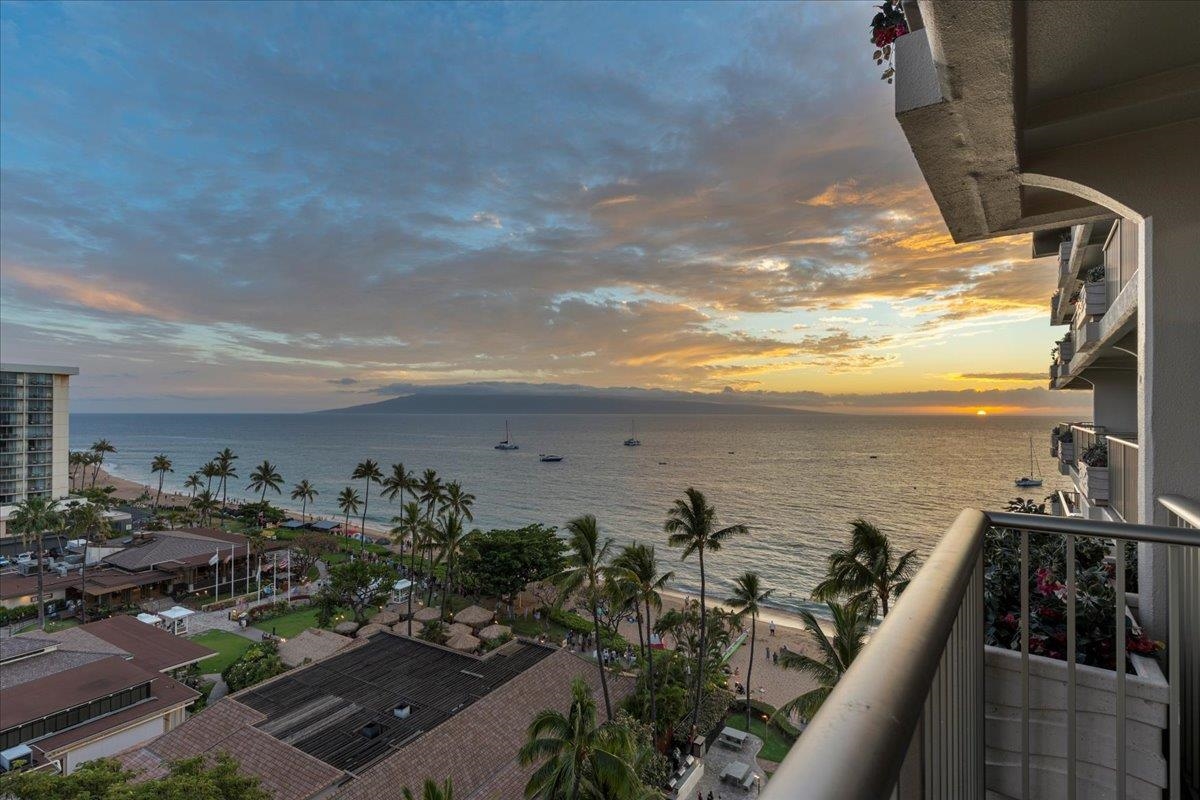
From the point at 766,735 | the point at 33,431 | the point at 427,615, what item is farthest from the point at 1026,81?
the point at 33,431

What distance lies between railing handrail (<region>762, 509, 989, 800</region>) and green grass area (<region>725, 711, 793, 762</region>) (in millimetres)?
20417

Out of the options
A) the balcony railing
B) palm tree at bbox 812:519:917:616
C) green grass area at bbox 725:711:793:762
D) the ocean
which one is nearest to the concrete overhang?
the balcony railing

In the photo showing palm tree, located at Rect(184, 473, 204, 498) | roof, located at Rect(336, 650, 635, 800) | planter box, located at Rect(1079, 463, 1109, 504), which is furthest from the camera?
palm tree, located at Rect(184, 473, 204, 498)

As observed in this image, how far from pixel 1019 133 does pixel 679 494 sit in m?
67.3

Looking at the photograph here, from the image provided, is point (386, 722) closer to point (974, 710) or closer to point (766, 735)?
point (766, 735)

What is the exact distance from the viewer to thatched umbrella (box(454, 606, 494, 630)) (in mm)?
26594

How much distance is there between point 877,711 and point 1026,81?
11.2 feet

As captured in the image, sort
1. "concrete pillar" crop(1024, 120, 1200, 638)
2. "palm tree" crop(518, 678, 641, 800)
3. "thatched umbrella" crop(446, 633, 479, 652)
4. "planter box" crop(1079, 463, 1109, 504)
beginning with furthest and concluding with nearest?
"thatched umbrella" crop(446, 633, 479, 652) < "palm tree" crop(518, 678, 641, 800) < "planter box" crop(1079, 463, 1109, 504) < "concrete pillar" crop(1024, 120, 1200, 638)

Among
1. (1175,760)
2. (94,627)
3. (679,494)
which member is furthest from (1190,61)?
(679,494)

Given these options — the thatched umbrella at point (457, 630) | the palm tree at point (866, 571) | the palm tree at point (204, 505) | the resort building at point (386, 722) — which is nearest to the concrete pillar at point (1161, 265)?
the resort building at point (386, 722)

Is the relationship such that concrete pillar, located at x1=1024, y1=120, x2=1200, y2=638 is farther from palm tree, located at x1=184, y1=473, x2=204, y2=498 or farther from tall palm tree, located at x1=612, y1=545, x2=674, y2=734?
palm tree, located at x1=184, y1=473, x2=204, y2=498

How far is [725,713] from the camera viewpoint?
2119 centimetres

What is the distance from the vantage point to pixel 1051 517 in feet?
7.23

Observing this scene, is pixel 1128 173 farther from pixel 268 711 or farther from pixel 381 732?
pixel 268 711
